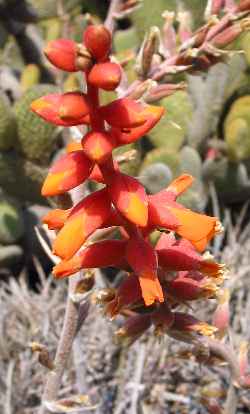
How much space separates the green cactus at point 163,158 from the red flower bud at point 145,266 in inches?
43.0

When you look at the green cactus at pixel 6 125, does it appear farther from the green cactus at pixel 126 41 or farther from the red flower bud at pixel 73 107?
the red flower bud at pixel 73 107

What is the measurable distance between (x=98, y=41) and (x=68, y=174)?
0.13 metres

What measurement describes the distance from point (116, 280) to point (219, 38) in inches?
31.9

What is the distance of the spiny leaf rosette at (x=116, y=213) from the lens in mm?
578

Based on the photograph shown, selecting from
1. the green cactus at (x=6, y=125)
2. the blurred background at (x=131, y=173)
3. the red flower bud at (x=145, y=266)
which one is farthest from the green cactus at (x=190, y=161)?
the red flower bud at (x=145, y=266)

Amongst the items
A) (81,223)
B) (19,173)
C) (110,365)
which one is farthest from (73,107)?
(19,173)

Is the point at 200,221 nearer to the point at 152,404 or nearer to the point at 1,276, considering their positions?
the point at 152,404

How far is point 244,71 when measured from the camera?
6.50 ft

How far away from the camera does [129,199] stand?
0.63 metres

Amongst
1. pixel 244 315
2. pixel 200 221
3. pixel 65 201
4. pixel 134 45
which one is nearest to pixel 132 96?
pixel 65 201

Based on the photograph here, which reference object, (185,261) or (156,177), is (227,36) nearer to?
(185,261)

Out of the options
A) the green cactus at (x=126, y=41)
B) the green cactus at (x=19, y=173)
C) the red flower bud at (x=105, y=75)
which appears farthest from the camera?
the green cactus at (x=126, y=41)

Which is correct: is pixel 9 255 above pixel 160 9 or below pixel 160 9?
below

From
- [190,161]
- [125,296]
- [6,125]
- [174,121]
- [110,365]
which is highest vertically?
[125,296]
